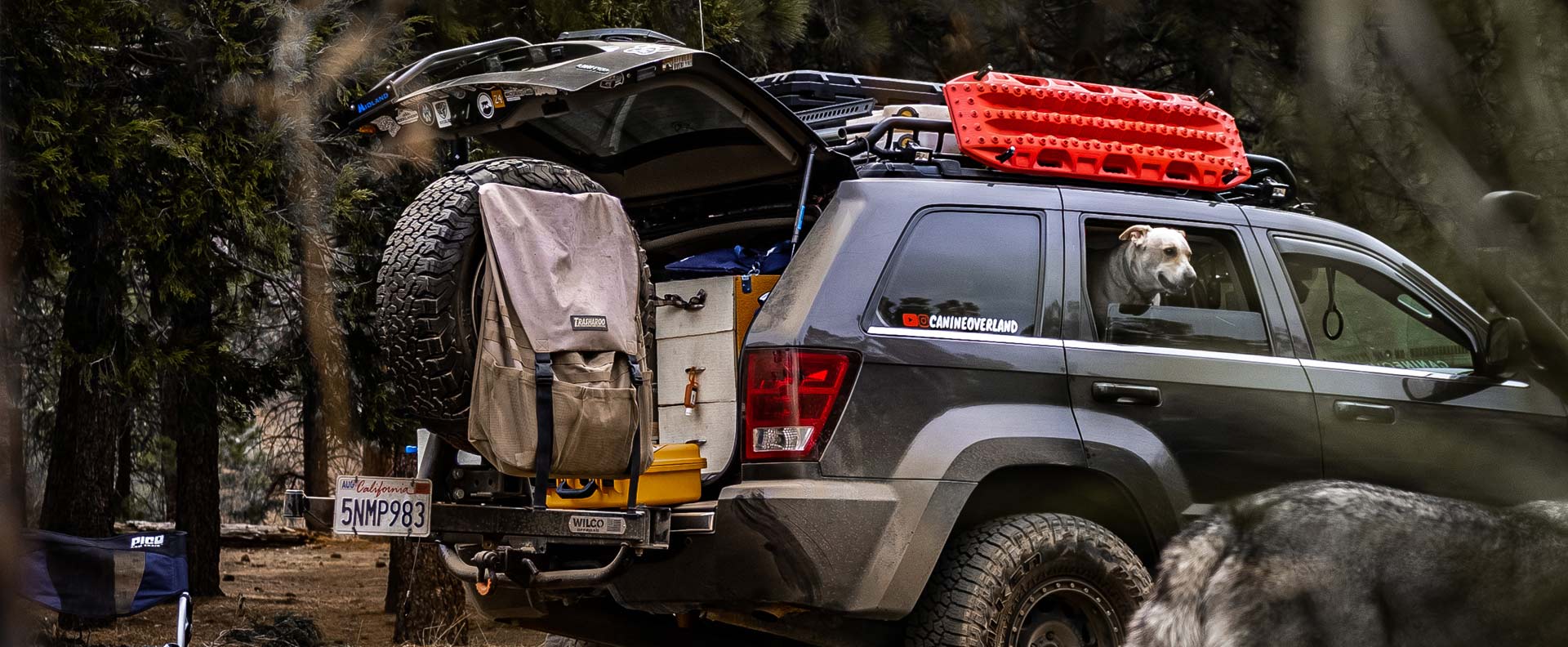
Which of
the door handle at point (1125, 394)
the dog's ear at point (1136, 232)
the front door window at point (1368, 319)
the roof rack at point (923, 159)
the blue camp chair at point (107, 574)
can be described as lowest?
the blue camp chair at point (107, 574)

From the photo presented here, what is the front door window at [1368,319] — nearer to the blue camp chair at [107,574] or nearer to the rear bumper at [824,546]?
the rear bumper at [824,546]

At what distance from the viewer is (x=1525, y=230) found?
1186 mm

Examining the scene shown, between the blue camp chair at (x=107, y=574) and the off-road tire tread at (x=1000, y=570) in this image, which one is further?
the blue camp chair at (x=107, y=574)

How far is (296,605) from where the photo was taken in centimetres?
1232

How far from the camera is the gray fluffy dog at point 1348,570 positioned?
2186 millimetres

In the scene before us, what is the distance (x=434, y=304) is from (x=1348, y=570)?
288 cm

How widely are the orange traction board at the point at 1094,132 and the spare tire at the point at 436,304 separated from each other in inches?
71.7

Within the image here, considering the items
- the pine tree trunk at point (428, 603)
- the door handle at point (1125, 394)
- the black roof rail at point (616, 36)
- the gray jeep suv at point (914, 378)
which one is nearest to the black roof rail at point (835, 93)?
the gray jeep suv at point (914, 378)

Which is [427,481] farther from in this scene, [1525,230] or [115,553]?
[1525,230]

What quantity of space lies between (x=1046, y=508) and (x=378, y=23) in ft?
15.2

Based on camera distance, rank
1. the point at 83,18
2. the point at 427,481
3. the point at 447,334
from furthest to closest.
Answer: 1. the point at 83,18
2. the point at 427,481
3. the point at 447,334

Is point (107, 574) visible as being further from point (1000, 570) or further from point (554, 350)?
point (1000, 570)

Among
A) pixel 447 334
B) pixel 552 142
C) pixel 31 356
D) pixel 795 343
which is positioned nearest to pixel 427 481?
pixel 447 334

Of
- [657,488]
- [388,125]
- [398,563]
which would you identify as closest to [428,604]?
[398,563]
